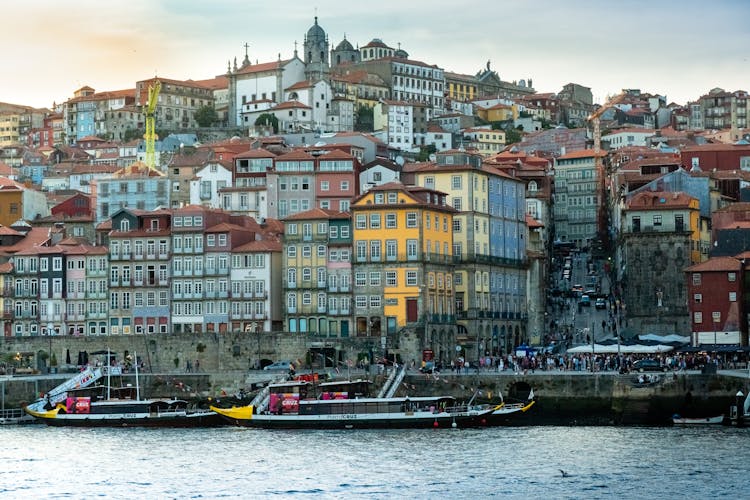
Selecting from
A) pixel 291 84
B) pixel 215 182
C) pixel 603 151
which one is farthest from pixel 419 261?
pixel 291 84

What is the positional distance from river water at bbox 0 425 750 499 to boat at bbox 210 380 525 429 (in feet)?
3.66

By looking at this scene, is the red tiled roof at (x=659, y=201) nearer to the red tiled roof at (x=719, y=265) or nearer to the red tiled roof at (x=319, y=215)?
the red tiled roof at (x=719, y=265)

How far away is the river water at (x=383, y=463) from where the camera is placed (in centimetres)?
6481

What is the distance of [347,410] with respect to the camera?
85.4 m

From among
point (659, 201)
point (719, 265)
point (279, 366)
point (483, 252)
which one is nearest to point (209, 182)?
point (483, 252)

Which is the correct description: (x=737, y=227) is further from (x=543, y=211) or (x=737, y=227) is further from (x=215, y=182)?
(x=215, y=182)

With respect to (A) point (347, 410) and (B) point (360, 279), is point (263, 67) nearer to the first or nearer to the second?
(B) point (360, 279)

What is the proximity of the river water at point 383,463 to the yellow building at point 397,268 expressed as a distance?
52.4ft

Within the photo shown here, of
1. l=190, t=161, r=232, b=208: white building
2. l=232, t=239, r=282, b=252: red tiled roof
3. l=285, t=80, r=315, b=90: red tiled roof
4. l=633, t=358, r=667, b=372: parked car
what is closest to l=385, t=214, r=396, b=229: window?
l=232, t=239, r=282, b=252: red tiled roof

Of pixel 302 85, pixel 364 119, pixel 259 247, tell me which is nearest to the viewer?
pixel 259 247

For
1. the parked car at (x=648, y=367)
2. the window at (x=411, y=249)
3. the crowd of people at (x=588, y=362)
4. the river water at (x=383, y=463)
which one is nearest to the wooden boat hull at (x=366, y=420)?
the river water at (x=383, y=463)

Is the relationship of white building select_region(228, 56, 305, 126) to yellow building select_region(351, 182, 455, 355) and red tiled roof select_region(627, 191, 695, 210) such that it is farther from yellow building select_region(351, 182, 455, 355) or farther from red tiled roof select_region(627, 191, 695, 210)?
yellow building select_region(351, 182, 455, 355)

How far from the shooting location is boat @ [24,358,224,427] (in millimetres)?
89125

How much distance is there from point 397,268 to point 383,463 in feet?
97.4
